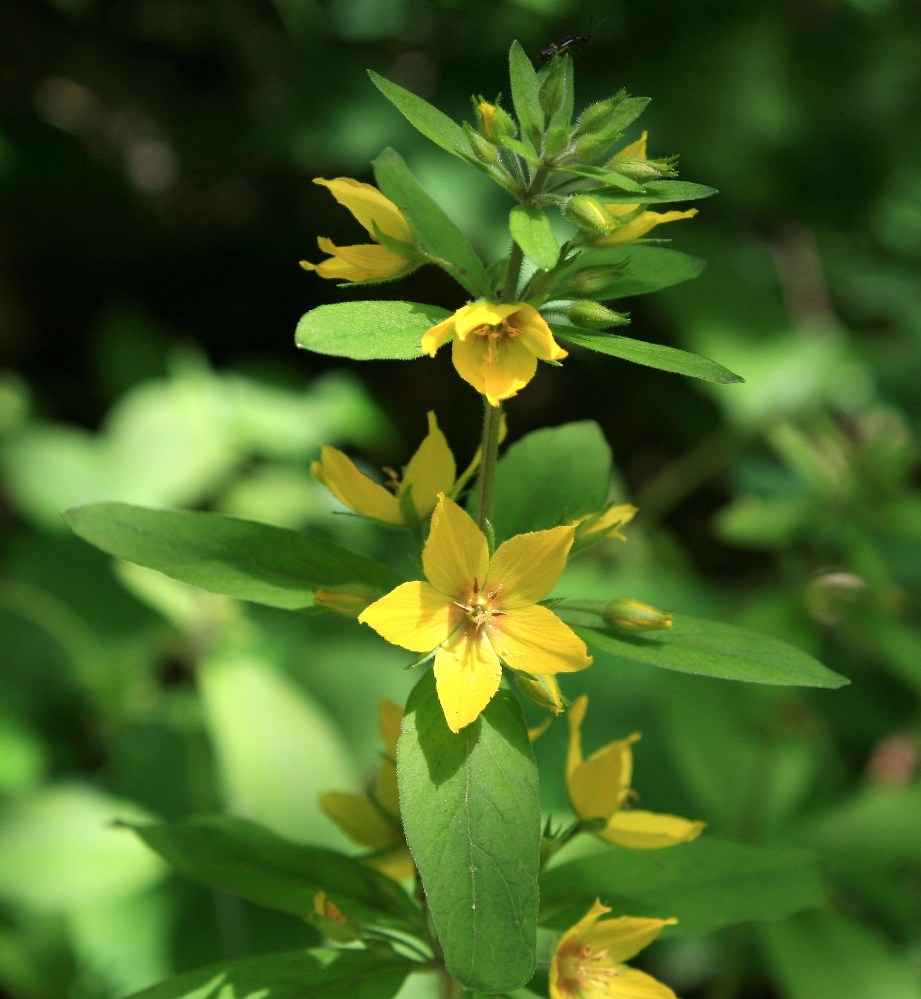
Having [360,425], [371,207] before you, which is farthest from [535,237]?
[360,425]

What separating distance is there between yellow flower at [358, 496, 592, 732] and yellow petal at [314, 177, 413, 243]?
23 cm

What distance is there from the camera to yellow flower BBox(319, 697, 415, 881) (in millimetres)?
959

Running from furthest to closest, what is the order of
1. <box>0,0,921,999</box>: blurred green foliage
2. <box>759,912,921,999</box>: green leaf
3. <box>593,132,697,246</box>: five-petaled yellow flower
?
<box>0,0,921,999</box>: blurred green foliage < <box>759,912,921,999</box>: green leaf < <box>593,132,697,246</box>: five-petaled yellow flower

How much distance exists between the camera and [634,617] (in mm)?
827

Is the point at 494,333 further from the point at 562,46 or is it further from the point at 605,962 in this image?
the point at 605,962

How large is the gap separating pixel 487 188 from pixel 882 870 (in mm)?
1865

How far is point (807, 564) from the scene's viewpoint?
7.06 feet

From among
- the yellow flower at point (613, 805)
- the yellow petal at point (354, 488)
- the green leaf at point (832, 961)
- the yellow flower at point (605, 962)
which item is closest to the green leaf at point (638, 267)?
the yellow petal at point (354, 488)

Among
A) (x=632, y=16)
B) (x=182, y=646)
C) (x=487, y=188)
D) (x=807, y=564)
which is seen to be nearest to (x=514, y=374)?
(x=807, y=564)

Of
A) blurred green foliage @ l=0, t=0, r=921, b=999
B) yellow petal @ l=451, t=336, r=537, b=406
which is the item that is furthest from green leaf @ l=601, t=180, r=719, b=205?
blurred green foliage @ l=0, t=0, r=921, b=999

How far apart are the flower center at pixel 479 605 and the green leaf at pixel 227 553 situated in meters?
0.12

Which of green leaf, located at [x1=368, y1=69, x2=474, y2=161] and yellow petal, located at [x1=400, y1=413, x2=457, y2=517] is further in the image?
yellow petal, located at [x1=400, y1=413, x2=457, y2=517]

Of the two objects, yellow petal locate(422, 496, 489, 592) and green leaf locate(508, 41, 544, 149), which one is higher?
green leaf locate(508, 41, 544, 149)

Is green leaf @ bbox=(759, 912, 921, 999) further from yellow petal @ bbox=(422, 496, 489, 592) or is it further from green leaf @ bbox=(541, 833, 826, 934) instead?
yellow petal @ bbox=(422, 496, 489, 592)
